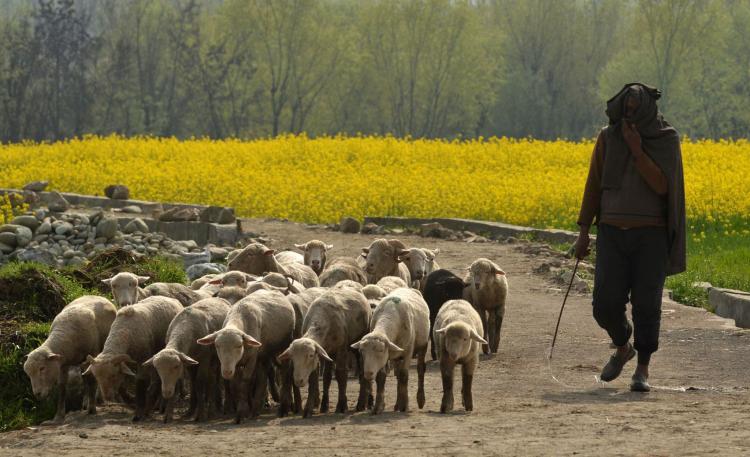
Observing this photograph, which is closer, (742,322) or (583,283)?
(742,322)

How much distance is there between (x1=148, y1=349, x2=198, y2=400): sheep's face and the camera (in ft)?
33.0

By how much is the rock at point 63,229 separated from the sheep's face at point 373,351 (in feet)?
38.8

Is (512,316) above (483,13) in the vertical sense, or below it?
below

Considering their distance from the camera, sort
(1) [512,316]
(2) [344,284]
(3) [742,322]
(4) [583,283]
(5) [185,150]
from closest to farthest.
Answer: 1. (2) [344,284]
2. (3) [742,322]
3. (1) [512,316]
4. (4) [583,283]
5. (5) [185,150]

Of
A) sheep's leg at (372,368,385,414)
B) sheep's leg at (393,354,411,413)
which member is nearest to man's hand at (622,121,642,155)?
sheep's leg at (393,354,411,413)

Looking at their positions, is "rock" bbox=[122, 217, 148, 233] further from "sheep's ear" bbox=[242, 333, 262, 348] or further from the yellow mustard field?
"sheep's ear" bbox=[242, 333, 262, 348]

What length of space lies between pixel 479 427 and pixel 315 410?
1.99 m

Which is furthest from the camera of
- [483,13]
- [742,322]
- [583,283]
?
[483,13]

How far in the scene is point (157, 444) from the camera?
8953mm

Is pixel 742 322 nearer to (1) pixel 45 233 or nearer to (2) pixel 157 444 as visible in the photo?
(2) pixel 157 444

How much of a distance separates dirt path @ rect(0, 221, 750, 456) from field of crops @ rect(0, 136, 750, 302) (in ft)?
25.6

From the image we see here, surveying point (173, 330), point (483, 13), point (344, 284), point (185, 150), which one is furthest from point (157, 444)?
point (483, 13)

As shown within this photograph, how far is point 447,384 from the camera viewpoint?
10.2 m

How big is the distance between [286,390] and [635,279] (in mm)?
2953
